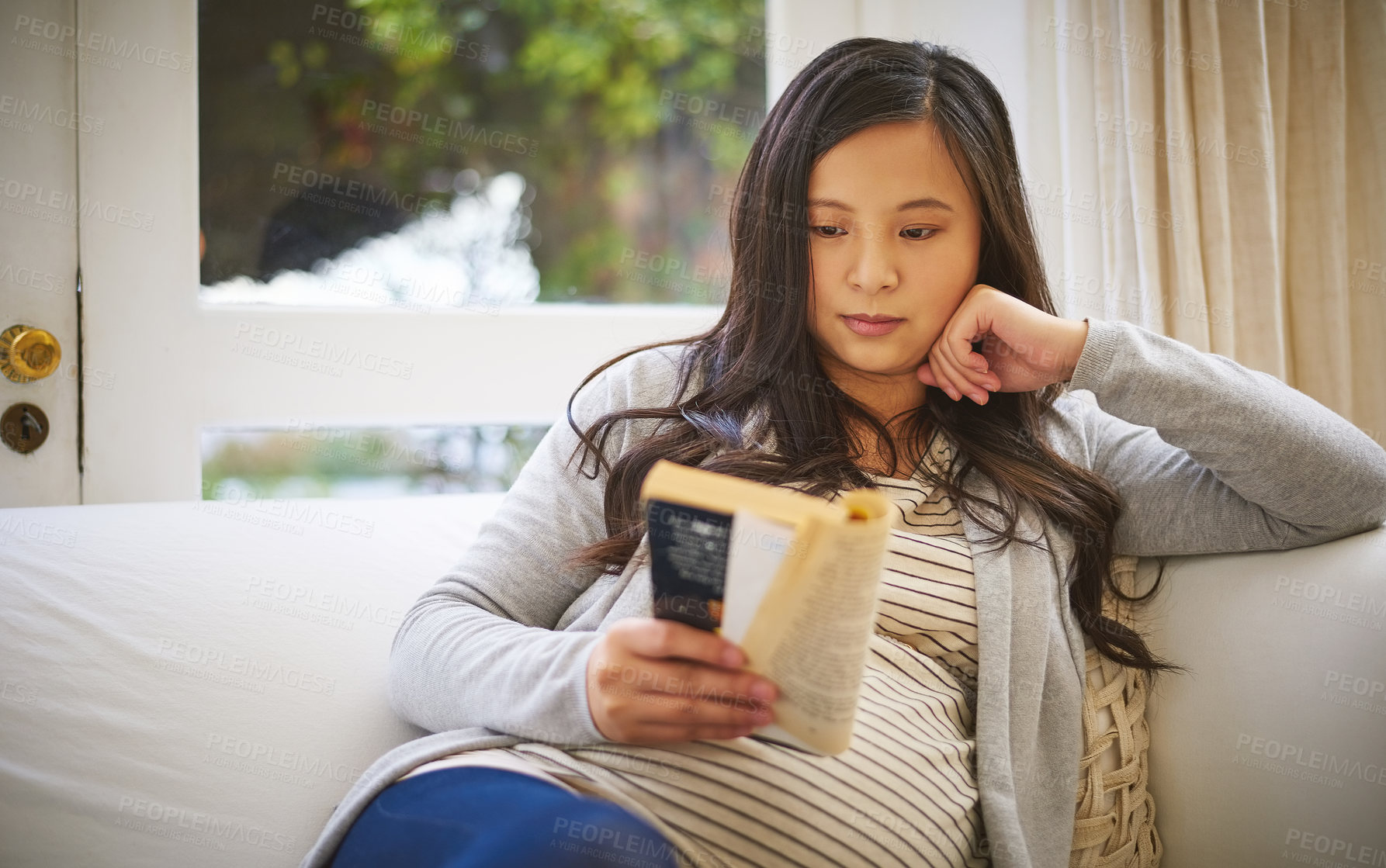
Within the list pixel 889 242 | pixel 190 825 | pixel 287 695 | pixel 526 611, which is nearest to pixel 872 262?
pixel 889 242

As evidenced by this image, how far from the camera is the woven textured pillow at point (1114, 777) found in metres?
1.05

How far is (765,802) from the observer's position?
0.83 meters

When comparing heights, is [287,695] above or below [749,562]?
below

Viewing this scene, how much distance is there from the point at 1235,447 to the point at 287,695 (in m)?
1.07

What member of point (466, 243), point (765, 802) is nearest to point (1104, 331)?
point (765, 802)

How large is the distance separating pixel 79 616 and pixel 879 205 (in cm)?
99

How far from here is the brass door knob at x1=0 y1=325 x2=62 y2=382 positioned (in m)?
1.46

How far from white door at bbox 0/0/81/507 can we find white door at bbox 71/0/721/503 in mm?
23

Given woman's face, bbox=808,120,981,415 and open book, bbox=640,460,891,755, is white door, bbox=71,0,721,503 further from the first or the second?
open book, bbox=640,460,891,755

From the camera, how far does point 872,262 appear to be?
1.09 m

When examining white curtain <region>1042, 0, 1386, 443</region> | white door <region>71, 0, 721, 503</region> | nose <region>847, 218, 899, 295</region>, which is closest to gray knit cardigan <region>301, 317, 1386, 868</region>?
nose <region>847, 218, 899, 295</region>

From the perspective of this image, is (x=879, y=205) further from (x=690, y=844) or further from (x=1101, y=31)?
(x=1101, y=31)

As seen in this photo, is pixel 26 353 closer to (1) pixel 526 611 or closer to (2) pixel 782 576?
(1) pixel 526 611

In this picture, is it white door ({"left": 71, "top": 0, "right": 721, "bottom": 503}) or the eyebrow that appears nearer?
the eyebrow
